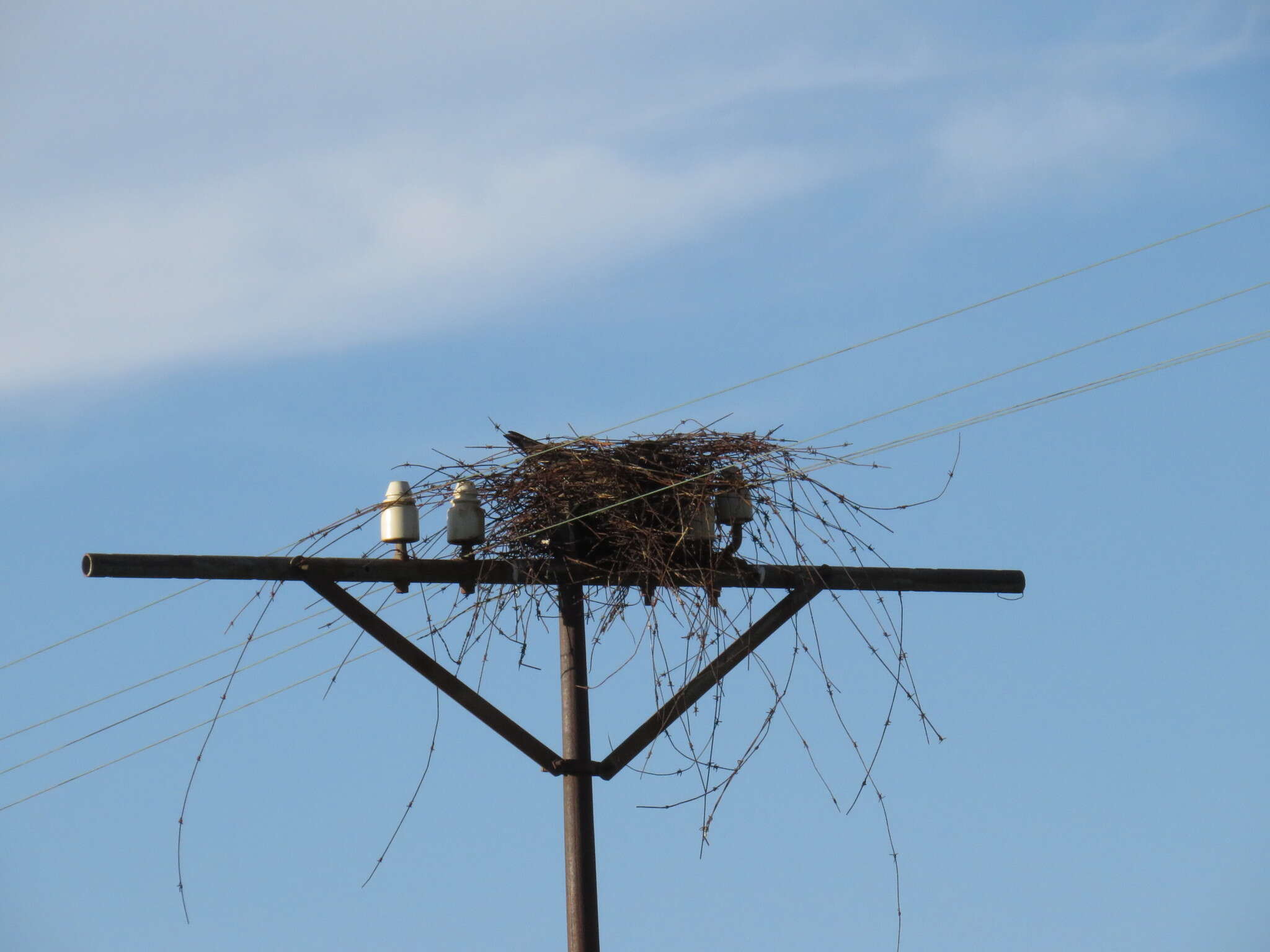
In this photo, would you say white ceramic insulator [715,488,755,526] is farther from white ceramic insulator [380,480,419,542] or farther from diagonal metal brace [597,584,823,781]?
white ceramic insulator [380,480,419,542]

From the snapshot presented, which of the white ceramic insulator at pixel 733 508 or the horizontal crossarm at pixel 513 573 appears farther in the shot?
the white ceramic insulator at pixel 733 508

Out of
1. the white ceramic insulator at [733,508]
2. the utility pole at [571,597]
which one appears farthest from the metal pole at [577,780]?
the white ceramic insulator at [733,508]

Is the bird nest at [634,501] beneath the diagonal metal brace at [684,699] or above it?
above

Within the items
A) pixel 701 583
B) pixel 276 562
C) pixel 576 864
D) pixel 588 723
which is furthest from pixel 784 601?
pixel 276 562

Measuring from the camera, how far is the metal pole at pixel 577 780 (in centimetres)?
573

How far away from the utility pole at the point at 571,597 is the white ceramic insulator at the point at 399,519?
10 cm

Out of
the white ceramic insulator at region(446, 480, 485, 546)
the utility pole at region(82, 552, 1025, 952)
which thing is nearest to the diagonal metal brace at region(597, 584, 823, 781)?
the utility pole at region(82, 552, 1025, 952)

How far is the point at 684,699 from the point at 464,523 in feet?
3.37

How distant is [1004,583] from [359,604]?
8.15ft

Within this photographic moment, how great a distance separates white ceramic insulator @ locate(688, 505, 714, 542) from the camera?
20.6 ft

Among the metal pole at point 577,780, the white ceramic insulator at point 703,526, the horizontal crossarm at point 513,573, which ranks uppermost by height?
the white ceramic insulator at point 703,526

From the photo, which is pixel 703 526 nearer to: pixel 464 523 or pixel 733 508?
pixel 733 508

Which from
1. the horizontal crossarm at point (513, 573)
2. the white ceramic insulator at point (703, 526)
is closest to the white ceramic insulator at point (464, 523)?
the horizontal crossarm at point (513, 573)

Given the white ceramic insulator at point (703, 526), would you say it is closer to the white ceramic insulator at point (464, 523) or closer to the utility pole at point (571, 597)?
the utility pole at point (571, 597)
